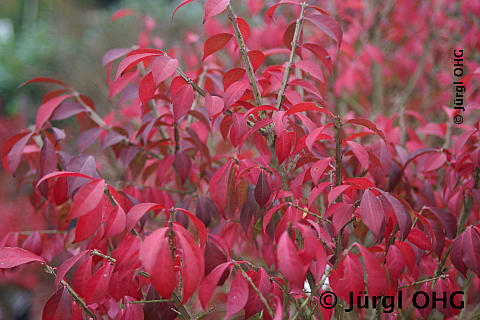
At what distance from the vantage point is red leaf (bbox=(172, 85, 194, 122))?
787 mm

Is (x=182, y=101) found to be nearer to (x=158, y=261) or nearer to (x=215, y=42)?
(x=215, y=42)

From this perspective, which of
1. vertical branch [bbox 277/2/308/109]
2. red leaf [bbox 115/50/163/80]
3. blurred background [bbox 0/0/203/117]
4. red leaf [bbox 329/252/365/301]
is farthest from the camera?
blurred background [bbox 0/0/203/117]

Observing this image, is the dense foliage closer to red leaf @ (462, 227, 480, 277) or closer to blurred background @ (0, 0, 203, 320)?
red leaf @ (462, 227, 480, 277)

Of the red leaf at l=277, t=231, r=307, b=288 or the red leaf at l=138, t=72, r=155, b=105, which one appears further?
the red leaf at l=138, t=72, r=155, b=105

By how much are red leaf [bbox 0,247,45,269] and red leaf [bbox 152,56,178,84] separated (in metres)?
0.39

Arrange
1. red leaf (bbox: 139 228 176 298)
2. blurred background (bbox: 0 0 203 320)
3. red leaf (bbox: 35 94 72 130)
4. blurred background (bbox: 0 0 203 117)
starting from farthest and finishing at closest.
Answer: blurred background (bbox: 0 0 203 117)
blurred background (bbox: 0 0 203 320)
red leaf (bbox: 35 94 72 130)
red leaf (bbox: 139 228 176 298)

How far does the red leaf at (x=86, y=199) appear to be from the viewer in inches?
23.8

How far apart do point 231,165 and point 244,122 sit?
12 cm

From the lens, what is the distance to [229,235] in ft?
3.70

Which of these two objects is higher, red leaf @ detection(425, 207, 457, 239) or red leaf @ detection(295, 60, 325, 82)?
red leaf @ detection(295, 60, 325, 82)

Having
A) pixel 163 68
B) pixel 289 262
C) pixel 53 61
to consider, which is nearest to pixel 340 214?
pixel 289 262

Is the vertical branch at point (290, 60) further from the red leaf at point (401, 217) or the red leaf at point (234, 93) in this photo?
the red leaf at point (401, 217)

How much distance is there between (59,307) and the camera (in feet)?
2.40

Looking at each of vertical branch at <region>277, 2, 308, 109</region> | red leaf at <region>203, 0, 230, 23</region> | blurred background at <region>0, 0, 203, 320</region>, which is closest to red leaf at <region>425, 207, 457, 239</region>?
vertical branch at <region>277, 2, 308, 109</region>
